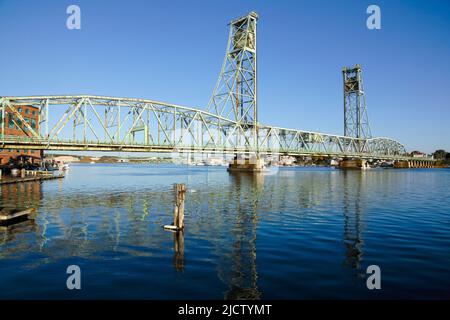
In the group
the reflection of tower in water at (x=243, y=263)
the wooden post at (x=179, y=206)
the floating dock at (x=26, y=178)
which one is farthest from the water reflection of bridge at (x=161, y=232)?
the floating dock at (x=26, y=178)

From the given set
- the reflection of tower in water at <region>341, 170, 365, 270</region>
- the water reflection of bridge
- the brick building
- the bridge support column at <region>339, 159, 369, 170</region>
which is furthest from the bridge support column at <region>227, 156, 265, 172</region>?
the bridge support column at <region>339, 159, 369, 170</region>

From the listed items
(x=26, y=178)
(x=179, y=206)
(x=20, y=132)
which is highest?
(x=20, y=132)

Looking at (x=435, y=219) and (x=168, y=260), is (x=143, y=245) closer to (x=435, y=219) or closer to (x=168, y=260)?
(x=168, y=260)

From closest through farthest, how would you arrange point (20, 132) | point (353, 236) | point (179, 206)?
1. point (353, 236)
2. point (179, 206)
3. point (20, 132)

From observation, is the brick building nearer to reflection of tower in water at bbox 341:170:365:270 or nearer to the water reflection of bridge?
the water reflection of bridge

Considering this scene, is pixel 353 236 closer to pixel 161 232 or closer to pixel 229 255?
pixel 229 255

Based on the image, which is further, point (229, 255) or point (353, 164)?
point (353, 164)

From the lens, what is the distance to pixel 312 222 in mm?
21219

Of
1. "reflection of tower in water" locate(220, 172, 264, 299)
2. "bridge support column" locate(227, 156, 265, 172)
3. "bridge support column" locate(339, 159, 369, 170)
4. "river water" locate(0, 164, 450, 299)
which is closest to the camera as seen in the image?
"reflection of tower in water" locate(220, 172, 264, 299)

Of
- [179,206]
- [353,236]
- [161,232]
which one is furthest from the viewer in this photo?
[179,206]

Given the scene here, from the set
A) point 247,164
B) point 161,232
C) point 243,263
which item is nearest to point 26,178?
point 161,232

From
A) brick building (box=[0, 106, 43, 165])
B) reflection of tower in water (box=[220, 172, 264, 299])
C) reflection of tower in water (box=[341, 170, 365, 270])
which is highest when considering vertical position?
brick building (box=[0, 106, 43, 165])

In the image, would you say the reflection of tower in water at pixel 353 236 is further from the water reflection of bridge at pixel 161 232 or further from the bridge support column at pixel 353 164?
the bridge support column at pixel 353 164
